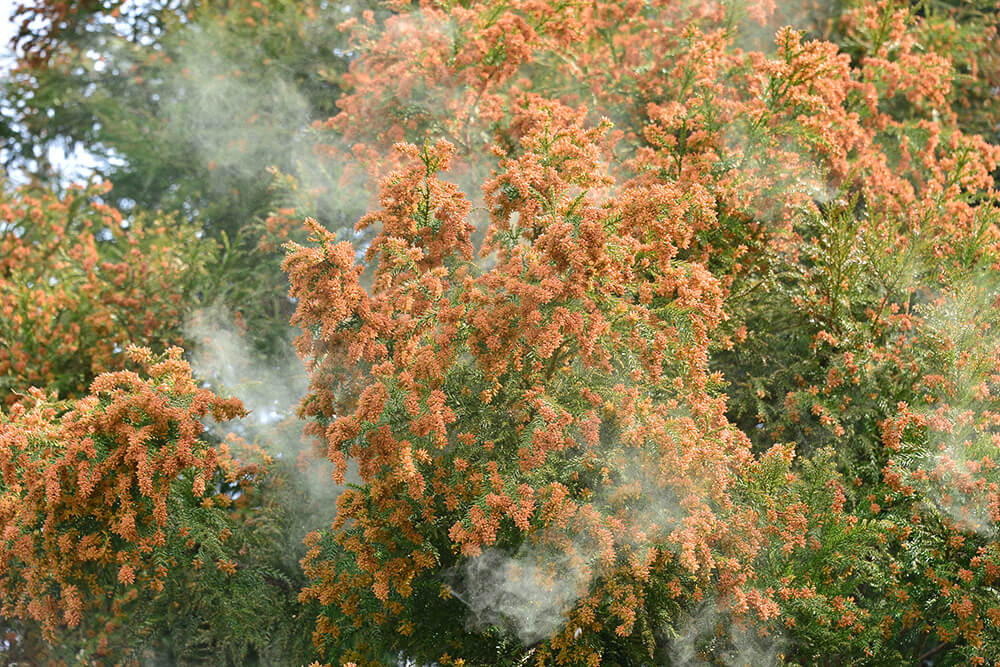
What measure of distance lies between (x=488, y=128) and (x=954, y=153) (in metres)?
2.95

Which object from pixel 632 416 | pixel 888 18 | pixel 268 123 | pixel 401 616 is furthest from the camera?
pixel 268 123

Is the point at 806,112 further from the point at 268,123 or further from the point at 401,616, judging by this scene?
the point at 268,123

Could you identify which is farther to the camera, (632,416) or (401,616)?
(401,616)

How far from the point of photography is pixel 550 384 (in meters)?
4.21

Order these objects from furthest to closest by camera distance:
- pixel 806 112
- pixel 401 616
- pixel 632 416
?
pixel 806 112, pixel 401 616, pixel 632 416

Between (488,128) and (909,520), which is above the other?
(488,128)

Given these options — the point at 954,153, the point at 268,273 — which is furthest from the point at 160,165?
the point at 954,153

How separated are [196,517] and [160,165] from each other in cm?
509

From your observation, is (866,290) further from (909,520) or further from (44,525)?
(44,525)

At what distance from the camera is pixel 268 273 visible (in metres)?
7.62

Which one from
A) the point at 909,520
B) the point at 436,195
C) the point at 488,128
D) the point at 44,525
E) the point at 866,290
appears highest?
the point at 436,195

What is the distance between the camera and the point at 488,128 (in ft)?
20.6

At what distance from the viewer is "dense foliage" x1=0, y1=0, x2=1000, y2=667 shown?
3998 millimetres

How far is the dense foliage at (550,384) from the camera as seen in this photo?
4.00 metres
